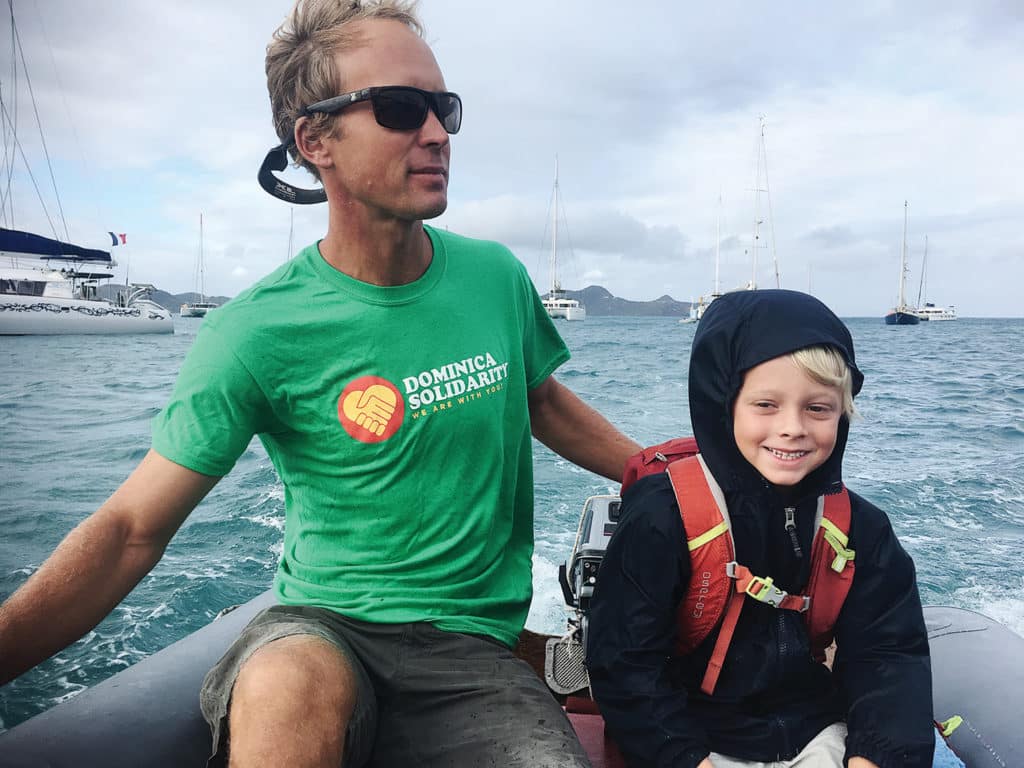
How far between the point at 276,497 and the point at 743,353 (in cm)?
649

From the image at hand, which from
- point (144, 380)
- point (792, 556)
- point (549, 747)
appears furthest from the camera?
point (144, 380)

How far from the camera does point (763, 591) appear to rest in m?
1.56

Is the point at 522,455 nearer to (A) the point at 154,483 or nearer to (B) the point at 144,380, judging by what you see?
(A) the point at 154,483

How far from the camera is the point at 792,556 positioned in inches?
64.6

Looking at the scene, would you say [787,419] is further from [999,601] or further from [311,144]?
[999,601]

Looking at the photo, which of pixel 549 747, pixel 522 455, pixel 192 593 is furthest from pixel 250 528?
pixel 549 747

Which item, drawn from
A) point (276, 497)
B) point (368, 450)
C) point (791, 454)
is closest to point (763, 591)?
point (791, 454)

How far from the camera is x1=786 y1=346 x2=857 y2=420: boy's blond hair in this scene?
5.09 feet

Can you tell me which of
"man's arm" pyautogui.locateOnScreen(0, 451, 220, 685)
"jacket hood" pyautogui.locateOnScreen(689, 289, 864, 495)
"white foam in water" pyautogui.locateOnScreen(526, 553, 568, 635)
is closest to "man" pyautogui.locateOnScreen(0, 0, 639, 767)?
"man's arm" pyautogui.locateOnScreen(0, 451, 220, 685)

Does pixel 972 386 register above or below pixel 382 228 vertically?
below

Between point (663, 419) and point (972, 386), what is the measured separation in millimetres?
9877

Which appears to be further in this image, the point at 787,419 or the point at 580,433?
the point at 580,433

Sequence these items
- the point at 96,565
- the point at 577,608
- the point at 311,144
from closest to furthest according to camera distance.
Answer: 1. the point at 96,565
2. the point at 311,144
3. the point at 577,608

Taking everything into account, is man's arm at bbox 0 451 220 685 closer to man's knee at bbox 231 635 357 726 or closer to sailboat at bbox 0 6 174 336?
man's knee at bbox 231 635 357 726
